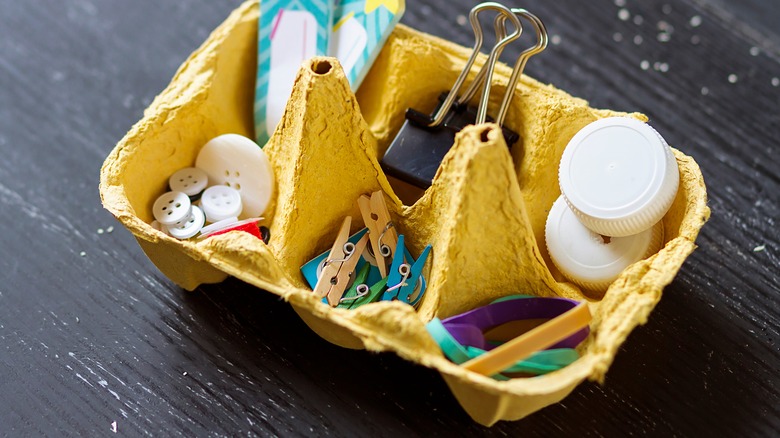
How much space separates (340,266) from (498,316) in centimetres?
15

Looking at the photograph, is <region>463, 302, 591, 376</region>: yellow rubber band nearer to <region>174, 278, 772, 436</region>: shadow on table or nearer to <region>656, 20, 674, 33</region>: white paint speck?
<region>174, 278, 772, 436</region>: shadow on table

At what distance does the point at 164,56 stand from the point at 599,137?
60cm

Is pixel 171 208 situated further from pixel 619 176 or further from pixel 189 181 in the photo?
pixel 619 176

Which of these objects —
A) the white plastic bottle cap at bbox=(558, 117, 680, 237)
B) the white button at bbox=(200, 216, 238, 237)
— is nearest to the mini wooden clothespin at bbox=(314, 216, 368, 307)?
the white button at bbox=(200, 216, 238, 237)

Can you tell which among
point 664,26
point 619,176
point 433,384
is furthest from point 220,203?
point 664,26

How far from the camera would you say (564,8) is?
1.11 meters

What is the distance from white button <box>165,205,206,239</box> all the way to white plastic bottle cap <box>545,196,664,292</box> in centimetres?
33

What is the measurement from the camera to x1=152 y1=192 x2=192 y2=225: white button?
2.61ft

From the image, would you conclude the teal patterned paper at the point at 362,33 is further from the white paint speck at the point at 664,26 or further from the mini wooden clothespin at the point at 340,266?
the white paint speck at the point at 664,26

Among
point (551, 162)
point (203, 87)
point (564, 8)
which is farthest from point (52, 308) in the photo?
point (564, 8)

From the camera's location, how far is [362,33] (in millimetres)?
874

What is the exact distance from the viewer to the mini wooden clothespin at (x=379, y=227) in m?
0.78

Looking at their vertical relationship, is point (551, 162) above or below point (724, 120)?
above

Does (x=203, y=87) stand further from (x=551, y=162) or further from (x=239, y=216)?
(x=551, y=162)
